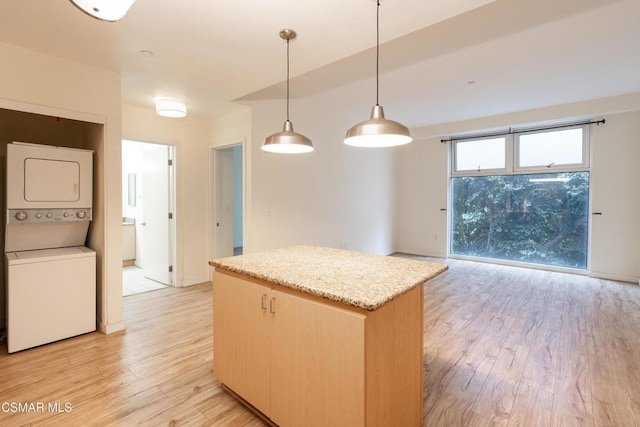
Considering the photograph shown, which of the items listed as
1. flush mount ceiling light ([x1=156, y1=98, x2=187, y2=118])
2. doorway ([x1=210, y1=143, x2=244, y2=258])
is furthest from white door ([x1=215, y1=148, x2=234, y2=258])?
flush mount ceiling light ([x1=156, y1=98, x2=187, y2=118])

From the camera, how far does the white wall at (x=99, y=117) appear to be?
2.49 metres

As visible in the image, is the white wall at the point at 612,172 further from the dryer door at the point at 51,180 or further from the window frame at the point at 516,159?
the dryer door at the point at 51,180

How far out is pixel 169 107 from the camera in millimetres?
3455

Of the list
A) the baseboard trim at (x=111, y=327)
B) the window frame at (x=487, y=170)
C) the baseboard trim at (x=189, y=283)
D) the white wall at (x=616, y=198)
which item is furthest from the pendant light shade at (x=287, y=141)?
the white wall at (x=616, y=198)

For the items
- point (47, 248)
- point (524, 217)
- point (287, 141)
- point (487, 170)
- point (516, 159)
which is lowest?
point (47, 248)

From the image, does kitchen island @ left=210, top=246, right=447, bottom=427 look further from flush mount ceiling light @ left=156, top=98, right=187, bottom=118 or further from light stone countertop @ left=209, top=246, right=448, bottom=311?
flush mount ceiling light @ left=156, top=98, right=187, bottom=118

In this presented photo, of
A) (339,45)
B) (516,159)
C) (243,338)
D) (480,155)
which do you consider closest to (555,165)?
(516,159)

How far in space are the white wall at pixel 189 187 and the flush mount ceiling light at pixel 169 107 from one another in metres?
0.57

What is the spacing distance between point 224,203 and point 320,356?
144 inches

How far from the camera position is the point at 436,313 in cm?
338

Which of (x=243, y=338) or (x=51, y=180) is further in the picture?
(x=51, y=180)

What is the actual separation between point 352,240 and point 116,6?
471 cm

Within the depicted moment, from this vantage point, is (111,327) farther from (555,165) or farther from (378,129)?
(555,165)

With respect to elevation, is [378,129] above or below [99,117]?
below
